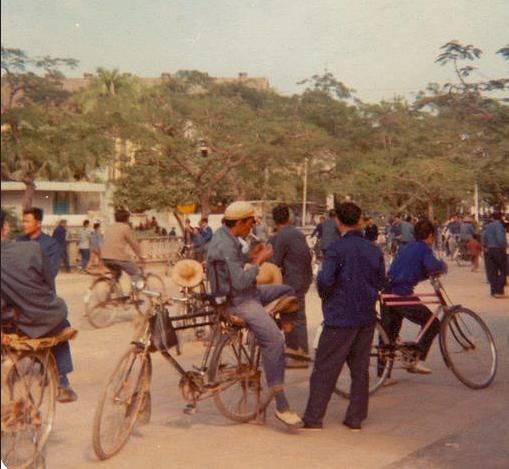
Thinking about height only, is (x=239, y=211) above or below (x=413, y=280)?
above

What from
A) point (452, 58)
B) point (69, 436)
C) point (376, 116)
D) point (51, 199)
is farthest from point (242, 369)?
point (376, 116)

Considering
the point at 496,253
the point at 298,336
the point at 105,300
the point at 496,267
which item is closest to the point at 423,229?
the point at 298,336

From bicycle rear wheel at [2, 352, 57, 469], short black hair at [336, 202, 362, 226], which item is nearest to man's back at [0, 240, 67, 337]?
bicycle rear wheel at [2, 352, 57, 469]

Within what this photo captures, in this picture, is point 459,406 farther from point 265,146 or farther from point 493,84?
point 265,146

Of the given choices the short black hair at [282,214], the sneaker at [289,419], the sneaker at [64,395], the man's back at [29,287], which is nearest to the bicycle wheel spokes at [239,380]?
the sneaker at [289,419]

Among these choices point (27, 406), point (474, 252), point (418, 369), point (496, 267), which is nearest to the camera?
point (27, 406)

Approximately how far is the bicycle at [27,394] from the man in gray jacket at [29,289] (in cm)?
8

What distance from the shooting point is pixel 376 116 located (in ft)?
172

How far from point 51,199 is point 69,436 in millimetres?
42692

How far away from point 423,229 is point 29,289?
4.57m

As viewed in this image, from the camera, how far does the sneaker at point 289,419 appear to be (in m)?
6.94

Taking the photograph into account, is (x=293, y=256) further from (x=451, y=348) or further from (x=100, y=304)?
(x=100, y=304)

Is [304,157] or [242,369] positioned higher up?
[304,157]

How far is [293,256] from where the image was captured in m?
10.1
